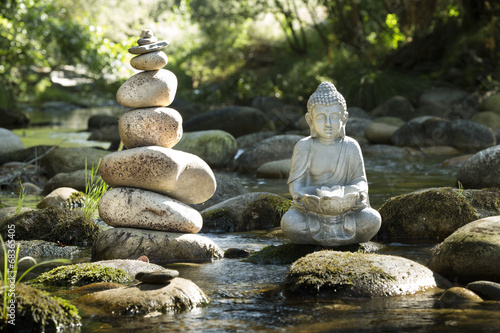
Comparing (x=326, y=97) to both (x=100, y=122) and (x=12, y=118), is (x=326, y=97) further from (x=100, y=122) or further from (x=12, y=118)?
(x=12, y=118)

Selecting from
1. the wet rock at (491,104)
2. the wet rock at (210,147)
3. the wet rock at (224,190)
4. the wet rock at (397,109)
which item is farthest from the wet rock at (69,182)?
the wet rock at (491,104)

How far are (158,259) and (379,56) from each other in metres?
22.6

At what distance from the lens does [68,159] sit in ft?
47.6

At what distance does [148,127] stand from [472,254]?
4030mm

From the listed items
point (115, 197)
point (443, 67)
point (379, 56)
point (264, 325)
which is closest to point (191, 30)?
point (379, 56)

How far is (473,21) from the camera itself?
86.7 feet

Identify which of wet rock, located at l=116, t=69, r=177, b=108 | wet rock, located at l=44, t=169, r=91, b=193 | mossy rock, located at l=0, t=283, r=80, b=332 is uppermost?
wet rock, located at l=116, t=69, r=177, b=108

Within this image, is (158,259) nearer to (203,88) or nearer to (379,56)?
(379,56)

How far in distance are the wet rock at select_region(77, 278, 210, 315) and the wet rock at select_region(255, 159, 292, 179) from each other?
29.2 ft

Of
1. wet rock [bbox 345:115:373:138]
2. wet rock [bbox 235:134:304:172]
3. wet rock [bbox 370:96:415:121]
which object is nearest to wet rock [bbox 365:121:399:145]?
wet rock [bbox 345:115:373:138]

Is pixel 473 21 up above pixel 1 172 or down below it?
above

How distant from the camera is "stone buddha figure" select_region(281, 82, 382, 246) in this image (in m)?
7.39

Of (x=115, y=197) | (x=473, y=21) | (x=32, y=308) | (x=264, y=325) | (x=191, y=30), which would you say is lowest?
(x=264, y=325)

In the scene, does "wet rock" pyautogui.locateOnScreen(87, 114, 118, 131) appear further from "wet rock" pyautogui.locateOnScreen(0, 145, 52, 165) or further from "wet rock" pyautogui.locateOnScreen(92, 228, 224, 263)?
"wet rock" pyautogui.locateOnScreen(92, 228, 224, 263)
